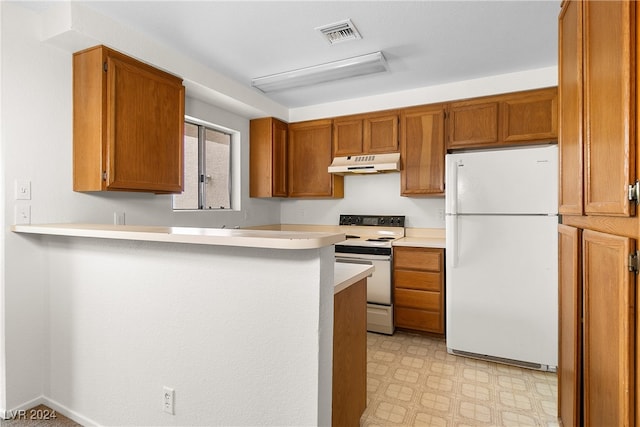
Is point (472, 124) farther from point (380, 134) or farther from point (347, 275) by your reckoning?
point (347, 275)

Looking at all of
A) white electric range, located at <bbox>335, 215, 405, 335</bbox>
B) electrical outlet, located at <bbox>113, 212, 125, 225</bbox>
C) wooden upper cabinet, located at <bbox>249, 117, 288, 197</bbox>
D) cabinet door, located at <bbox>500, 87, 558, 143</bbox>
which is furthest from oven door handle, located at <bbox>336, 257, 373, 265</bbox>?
electrical outlet, located at <bbox>113, 212, 125, 225</bbox>

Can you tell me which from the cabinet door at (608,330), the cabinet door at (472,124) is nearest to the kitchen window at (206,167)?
the cabinet door at (472,124)

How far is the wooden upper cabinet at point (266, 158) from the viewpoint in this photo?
392 cm

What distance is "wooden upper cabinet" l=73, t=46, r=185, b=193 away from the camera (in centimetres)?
216

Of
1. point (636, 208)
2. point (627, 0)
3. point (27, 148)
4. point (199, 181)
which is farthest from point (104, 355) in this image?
point (627, 0)

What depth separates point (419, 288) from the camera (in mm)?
3258

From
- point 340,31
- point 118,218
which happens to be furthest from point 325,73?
point 118,218

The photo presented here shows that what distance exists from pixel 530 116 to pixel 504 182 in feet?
2.66

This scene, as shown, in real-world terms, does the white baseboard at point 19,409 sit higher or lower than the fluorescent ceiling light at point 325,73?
lower

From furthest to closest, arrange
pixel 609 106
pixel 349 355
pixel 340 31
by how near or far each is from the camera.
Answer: pixel 340 31 → pixel 349 355 → pixel 609 106

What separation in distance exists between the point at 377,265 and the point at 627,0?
2.74 meters

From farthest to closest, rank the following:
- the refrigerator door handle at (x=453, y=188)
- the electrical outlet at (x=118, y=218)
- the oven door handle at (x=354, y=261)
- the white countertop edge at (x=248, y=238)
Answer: the oven door handle at (x=354, y=261), the refrigerator door handle at (x=453, y=188), the electrical outlet at (x=118, y=218), the white countertop edge at (x=248, y=238)

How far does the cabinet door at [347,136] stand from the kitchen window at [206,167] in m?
1.21

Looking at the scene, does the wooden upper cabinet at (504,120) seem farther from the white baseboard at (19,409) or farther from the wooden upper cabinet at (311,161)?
the white baseboard at (19,409)
